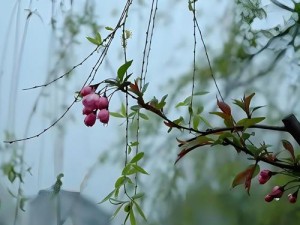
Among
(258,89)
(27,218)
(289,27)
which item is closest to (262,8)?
(289,27)

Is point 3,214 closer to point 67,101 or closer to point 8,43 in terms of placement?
point 67,101

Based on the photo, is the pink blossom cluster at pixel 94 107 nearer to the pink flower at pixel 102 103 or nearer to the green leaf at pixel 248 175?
the pink flower at pixel 102 103

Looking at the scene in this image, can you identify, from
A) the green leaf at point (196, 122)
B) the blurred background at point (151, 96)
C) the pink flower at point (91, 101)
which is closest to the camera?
the pink flower at point (91, 101)

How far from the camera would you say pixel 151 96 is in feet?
4.24

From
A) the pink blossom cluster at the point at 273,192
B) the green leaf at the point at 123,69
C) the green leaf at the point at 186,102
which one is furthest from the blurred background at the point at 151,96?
the green leaf at the point at 123,69

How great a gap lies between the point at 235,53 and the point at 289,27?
13cm

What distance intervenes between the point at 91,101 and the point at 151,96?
0.36 m

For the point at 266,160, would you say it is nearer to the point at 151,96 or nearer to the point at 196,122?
the point at 196,122

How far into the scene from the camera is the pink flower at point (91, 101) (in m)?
0.95

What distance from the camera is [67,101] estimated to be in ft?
4.58

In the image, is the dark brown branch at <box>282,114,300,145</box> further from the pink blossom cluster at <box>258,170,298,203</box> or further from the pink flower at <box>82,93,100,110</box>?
the pink flower at <box>82,93,100,110</box>

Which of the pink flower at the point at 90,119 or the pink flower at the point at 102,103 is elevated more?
the pink flower at the point at 102,103

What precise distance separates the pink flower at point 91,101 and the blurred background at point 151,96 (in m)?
0.34

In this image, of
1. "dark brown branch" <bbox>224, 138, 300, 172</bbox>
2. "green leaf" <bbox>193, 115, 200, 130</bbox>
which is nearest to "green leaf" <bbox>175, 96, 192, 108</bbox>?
"green leaf" <bbox>193, 115, 200, 130</bbox>
